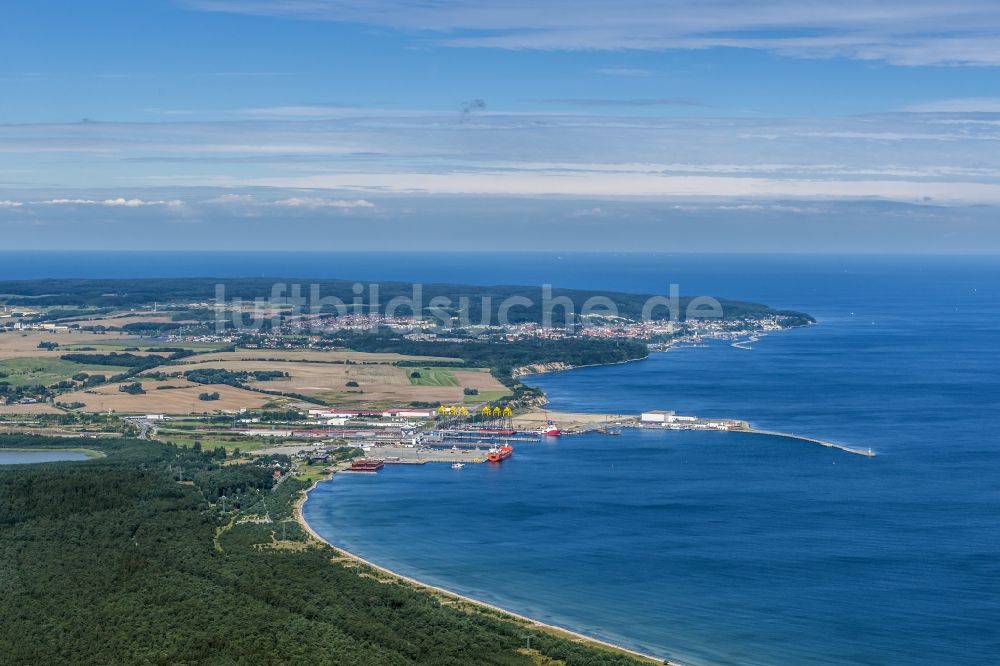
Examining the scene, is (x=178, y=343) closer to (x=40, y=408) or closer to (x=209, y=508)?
(x=40, y=408)

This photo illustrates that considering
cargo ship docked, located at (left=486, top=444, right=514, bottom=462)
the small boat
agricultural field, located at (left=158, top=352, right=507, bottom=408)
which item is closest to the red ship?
cargo ship docked, located at (left=486, top=444, right=514, bottom=462)

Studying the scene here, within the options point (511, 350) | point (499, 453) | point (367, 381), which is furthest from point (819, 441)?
point (511, 350)

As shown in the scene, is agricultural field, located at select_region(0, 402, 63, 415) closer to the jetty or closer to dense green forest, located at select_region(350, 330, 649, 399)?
dense green forest, located at select_region(350, 330, 649, 399)

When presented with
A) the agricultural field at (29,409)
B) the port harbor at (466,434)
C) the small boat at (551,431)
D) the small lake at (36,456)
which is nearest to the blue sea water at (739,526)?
the small boat at (551,431)

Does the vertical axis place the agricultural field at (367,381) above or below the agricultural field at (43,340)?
below

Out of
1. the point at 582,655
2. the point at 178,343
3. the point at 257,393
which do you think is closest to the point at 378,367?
the point at 257,393

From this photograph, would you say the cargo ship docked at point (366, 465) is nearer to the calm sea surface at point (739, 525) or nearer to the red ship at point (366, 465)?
the red ship at point (366, 465)
